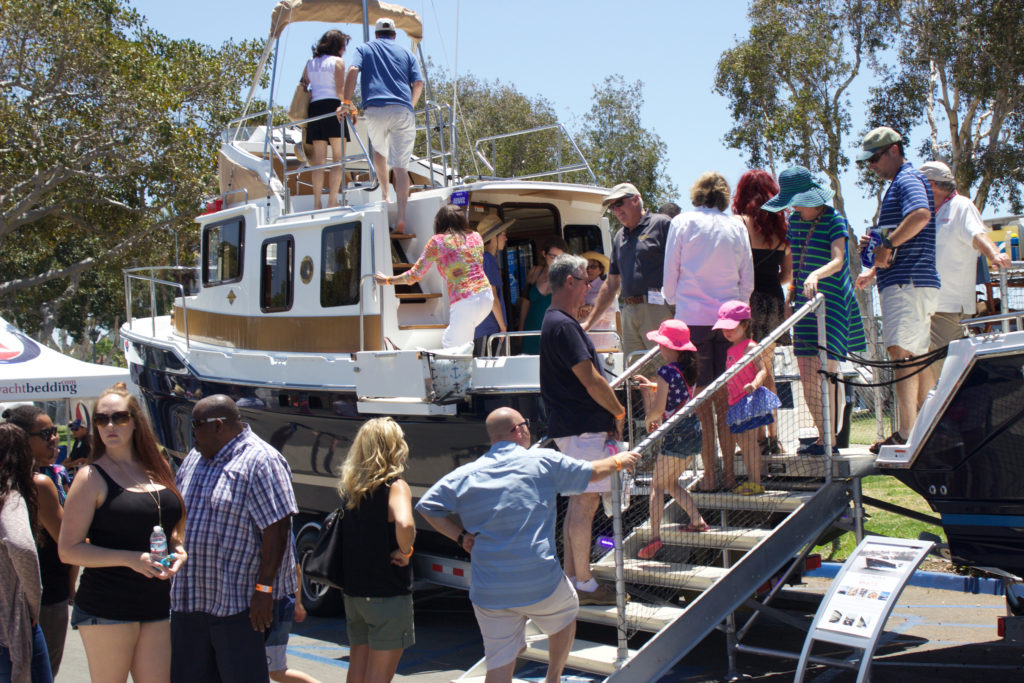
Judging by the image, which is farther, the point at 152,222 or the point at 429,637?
the point at 152,222

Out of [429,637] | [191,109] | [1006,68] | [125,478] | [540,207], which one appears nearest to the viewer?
[125,478]

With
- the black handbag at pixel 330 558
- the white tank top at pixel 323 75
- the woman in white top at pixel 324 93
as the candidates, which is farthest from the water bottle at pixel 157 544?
the white tank top at pixel 323 75

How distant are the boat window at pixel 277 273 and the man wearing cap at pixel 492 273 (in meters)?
1.68

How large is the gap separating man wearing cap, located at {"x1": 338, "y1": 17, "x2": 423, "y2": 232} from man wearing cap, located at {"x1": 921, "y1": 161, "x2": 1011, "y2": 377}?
4209mm

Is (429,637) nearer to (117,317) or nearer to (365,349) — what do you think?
(365,349)

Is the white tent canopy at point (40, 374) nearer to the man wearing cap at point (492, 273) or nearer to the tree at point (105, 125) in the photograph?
the man wearing cap at point (492, 273)

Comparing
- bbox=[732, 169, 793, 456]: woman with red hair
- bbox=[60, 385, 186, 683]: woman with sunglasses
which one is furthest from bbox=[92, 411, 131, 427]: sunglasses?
bbox=[732, 169, 793, 456]: woman with red hair

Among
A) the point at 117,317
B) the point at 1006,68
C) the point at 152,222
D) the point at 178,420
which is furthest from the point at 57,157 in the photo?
the point at 117,317

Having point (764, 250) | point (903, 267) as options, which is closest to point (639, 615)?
point (903, 267)

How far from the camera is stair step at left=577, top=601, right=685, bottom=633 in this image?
542cm

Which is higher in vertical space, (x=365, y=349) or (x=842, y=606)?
(x=365, y=349)

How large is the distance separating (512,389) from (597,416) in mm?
1467

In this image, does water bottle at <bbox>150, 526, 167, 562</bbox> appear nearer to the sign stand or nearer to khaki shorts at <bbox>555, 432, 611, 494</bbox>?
khaki shorts at <bbox>555, 432, 611, 494</bbox>

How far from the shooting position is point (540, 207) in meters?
9.13
